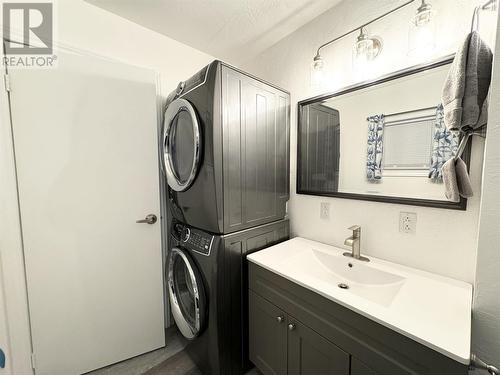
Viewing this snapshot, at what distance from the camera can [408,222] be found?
1105 millimetres

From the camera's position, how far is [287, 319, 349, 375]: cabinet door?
859mm

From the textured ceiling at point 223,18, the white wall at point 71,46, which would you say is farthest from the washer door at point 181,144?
the textured ceiling at point 223,18

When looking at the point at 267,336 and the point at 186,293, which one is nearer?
the point at 267,336

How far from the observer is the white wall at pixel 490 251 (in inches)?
26.1

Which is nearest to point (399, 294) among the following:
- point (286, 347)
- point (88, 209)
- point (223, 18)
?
point (286, 347)

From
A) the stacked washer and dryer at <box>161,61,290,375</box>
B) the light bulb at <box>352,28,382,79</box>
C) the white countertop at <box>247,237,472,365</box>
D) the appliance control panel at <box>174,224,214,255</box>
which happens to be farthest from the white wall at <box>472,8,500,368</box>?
the appliance control panel at <box>174,224,214,255</box>

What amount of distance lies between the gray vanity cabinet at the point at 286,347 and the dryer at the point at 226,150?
1.76ft

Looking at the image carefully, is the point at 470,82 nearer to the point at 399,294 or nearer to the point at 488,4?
the point at 488,4

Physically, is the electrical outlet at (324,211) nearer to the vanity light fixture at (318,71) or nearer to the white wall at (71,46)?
the vanity light fixture at (318,71)

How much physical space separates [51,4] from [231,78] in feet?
4.08

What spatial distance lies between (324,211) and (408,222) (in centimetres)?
50

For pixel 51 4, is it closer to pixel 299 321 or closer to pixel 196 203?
pixel 196 203

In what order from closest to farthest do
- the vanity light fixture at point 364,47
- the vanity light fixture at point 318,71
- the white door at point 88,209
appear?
the vanity light fixture at point 364,47
the white door at point 88,209
the vanity light fixture at point 318,71

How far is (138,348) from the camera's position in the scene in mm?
1562
